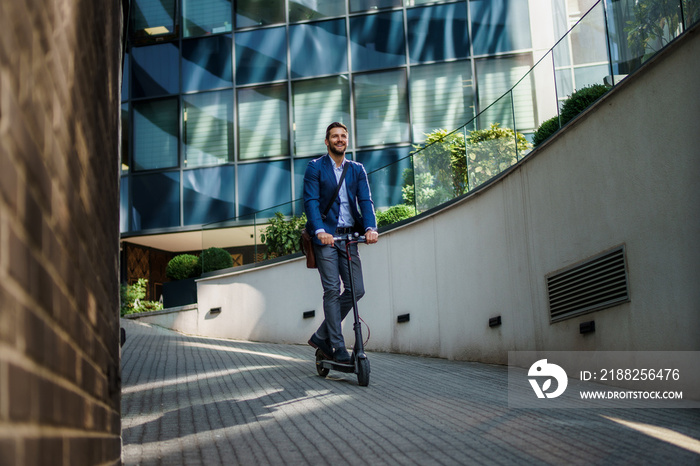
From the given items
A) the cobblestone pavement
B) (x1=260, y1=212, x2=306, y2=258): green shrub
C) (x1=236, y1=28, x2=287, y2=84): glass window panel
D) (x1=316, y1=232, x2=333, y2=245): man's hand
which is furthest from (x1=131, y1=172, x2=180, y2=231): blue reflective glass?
(x1=316, y1=232, x2=333, y2=245): man's hand

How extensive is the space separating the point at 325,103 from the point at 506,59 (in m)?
5.02

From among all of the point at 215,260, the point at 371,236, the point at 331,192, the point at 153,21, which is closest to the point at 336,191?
the point at 331,192

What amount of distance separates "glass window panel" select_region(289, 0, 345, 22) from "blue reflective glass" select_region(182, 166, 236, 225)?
474 cm

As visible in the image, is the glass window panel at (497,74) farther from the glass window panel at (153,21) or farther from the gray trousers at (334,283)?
the gray trousers at (334,283)

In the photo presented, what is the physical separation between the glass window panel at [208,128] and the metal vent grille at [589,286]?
14.3 metres

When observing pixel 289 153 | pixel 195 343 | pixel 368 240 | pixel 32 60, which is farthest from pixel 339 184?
pixel 289 153

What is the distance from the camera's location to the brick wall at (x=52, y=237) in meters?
1.16

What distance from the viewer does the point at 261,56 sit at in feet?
68.2

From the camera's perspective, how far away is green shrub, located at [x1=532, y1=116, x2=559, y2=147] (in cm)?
797

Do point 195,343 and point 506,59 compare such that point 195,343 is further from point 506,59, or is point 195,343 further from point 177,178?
point 506,59

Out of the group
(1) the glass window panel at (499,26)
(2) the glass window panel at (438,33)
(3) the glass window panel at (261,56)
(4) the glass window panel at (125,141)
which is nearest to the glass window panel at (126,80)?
(4) the glass window panel at (125,141)

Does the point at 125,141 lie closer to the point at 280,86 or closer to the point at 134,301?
the point at 134,301

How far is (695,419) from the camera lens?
14.9 ft

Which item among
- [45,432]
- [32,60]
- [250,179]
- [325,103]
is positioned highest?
[325,103]
